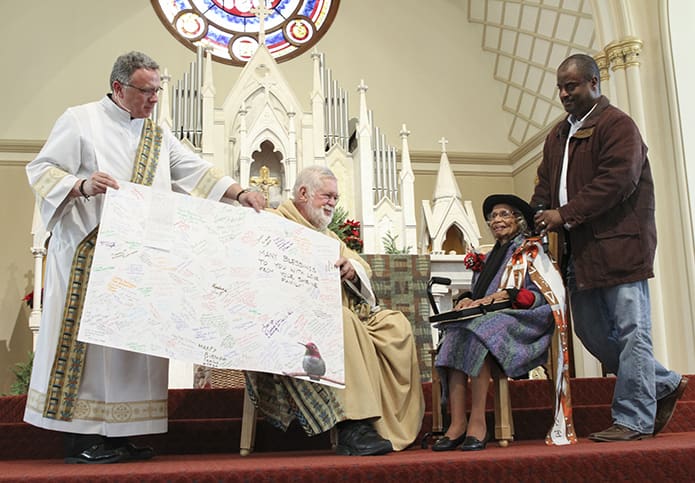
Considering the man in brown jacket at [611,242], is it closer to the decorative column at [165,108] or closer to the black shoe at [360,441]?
the black shoe at [360,441]

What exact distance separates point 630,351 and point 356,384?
1.14 metres

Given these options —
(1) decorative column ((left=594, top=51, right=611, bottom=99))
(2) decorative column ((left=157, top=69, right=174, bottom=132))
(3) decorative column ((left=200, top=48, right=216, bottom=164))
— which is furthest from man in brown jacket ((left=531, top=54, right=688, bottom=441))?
(2) decorative column ((left=157, top=69, right=174, bottom=132))

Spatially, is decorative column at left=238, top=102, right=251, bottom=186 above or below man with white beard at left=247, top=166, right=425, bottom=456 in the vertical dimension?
above

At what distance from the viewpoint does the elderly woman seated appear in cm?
304

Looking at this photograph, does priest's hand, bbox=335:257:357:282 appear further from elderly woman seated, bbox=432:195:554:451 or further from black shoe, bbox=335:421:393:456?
black shoe, bbox=335:421:393:456

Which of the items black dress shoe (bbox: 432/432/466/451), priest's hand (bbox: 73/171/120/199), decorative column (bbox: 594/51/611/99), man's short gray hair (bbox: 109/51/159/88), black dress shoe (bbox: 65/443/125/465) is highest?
decorative column (bbox: 594/51/611/99)

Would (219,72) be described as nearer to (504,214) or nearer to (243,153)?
(243,153)

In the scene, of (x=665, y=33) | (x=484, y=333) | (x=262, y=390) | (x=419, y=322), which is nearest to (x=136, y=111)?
(x=262, y=390)

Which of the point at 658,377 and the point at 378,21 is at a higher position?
the point at 378,21

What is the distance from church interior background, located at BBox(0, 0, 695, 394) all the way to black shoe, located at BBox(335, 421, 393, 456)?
173 inches

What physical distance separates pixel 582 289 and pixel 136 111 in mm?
2019

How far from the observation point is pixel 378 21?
10914mm

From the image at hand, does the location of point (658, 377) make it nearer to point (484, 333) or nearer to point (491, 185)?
point (484, 333)

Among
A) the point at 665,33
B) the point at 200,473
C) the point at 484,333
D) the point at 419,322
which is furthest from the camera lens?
the point at 665,33
